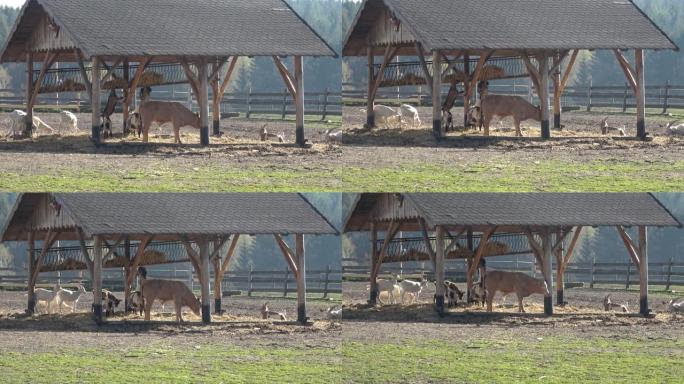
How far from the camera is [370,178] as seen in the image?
29.0 metres

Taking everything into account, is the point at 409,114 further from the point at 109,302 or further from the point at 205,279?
the point at 109,302

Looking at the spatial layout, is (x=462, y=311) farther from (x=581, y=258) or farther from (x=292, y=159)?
(x=581, y=258)

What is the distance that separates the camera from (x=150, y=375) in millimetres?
28328

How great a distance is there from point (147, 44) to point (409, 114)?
425 cm

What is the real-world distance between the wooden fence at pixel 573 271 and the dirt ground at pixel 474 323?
110cm

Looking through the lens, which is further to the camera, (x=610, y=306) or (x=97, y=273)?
(x=610, y=306)

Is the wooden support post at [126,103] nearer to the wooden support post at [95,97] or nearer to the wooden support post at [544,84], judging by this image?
the wooden support post at [95,97]

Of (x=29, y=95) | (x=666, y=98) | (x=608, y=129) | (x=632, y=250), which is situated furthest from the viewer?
(x=666, y=98)

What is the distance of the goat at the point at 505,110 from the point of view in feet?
95.4

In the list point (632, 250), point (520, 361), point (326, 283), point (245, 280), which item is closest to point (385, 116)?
point (520, 361)

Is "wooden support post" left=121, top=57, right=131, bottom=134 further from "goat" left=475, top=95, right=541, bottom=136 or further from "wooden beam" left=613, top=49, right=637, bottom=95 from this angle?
"wooden beam" left=613, top=49, right=637, bottom=95

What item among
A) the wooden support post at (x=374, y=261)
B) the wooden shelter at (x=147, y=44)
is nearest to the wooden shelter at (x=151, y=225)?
the wooden support post at (x=374, y=261)

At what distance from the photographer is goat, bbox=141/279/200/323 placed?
30.2m

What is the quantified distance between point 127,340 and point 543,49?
8008mm
